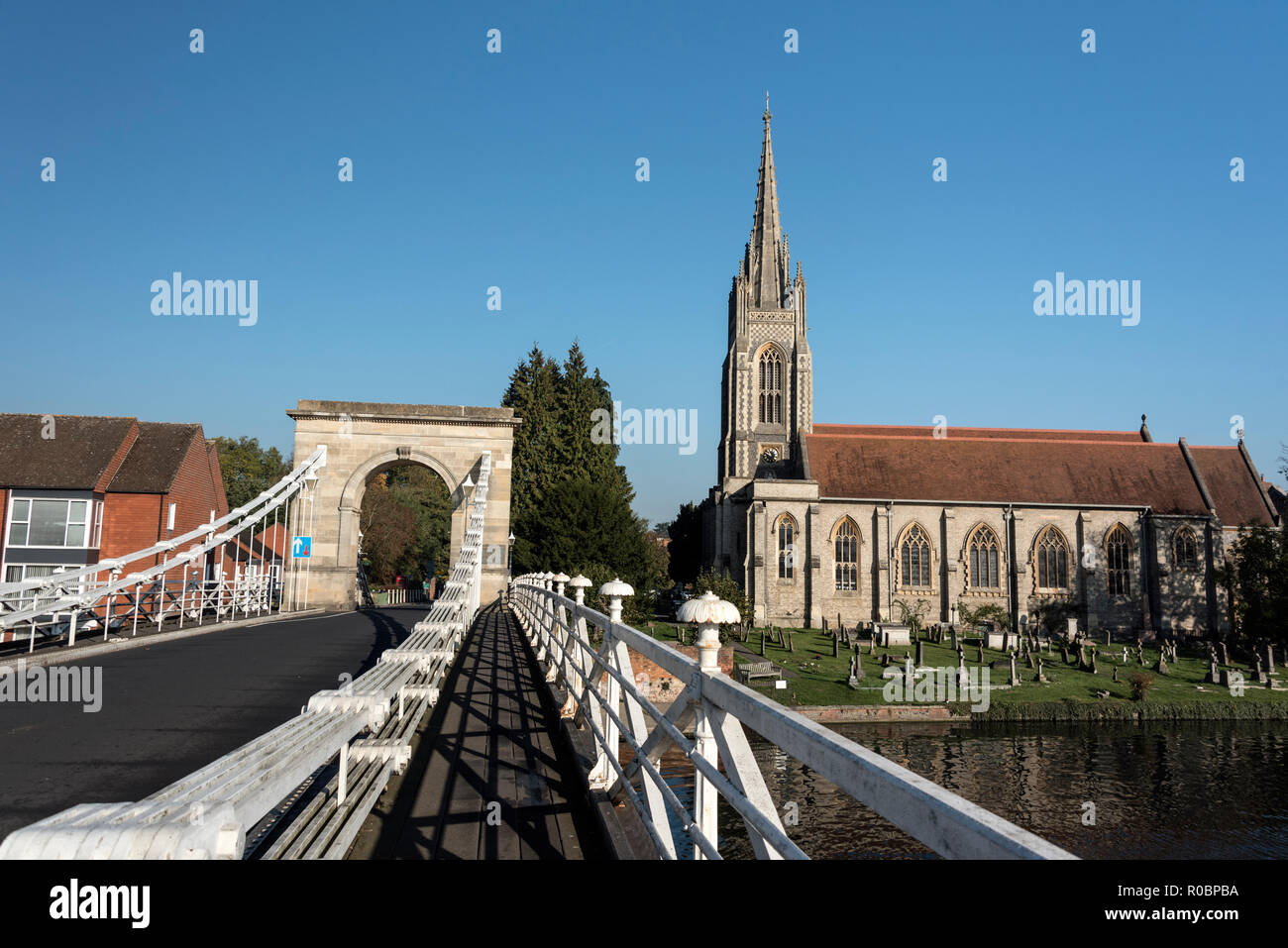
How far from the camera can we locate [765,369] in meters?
65.9

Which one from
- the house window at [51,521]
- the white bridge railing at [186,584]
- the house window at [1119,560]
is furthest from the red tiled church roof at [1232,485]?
the house window at [51,521]

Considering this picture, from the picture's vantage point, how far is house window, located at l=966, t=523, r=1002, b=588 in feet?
156

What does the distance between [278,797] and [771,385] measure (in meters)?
64.9

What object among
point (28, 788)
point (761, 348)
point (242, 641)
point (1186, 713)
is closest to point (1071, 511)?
point (1186, 713)

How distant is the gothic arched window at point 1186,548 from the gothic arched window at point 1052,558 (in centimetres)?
670

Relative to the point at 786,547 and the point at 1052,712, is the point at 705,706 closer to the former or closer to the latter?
the point at 1052,712

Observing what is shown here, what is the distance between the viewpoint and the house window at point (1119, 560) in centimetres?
4784

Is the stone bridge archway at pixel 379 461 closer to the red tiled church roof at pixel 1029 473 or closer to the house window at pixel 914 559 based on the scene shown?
the red tiled church roof at pixel 1029 473

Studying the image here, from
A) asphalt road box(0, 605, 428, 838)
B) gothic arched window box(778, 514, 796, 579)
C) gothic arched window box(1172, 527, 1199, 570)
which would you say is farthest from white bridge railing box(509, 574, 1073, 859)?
gothic arched window box(1172, 527, 1199, 570)

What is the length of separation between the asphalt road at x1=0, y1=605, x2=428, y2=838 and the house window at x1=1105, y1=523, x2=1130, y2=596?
47.3 metres

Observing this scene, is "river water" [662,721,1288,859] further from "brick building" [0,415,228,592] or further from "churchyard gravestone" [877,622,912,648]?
"brick building" [0,415,228,592]

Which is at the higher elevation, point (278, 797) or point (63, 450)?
point (63, 450)

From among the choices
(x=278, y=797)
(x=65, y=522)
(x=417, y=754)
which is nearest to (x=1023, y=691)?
(x=417, y=754)
